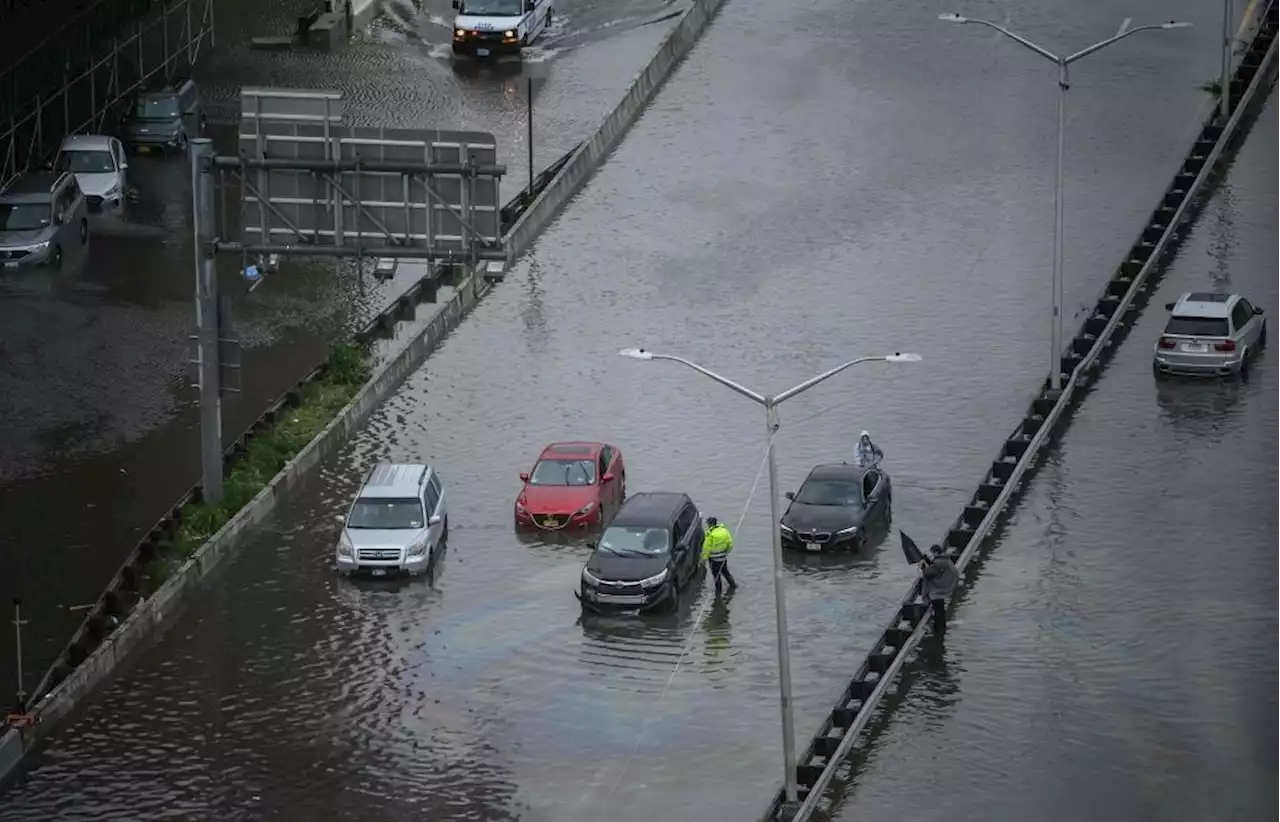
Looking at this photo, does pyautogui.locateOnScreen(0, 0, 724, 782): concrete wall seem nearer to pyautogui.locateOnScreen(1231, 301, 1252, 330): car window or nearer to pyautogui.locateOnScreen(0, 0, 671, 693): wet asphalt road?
pyautogui.locateOnScreen(0, 0, 671, 693): wet asphalt road

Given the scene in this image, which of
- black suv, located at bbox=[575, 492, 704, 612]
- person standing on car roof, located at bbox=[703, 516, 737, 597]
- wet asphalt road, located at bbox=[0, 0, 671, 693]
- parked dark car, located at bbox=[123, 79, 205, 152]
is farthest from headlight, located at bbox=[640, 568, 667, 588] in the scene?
parked dark car, located at bbox=[123, 79, 205, 152]

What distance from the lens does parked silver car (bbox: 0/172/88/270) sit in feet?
215

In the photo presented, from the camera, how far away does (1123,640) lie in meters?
45.8

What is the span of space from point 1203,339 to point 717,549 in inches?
604

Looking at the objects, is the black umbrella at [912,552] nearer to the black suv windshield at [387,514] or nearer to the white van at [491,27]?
the black suv windshield at [387,514]

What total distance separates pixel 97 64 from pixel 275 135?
27697 millimetres

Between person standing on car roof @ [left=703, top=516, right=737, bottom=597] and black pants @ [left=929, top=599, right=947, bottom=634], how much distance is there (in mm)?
3975

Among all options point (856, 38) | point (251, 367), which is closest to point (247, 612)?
point (251, 367)

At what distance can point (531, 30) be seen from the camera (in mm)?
81562

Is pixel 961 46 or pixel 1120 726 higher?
pixel 961 46

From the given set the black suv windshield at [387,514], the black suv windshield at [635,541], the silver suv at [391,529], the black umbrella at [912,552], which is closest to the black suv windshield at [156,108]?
Answer: the silver suv at [391,529]

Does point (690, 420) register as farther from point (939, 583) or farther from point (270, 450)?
point (939, 583)

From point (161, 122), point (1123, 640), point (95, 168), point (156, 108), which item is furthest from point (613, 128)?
point (1123, 640)

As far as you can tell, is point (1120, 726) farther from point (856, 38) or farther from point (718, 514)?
point (856, 38)
